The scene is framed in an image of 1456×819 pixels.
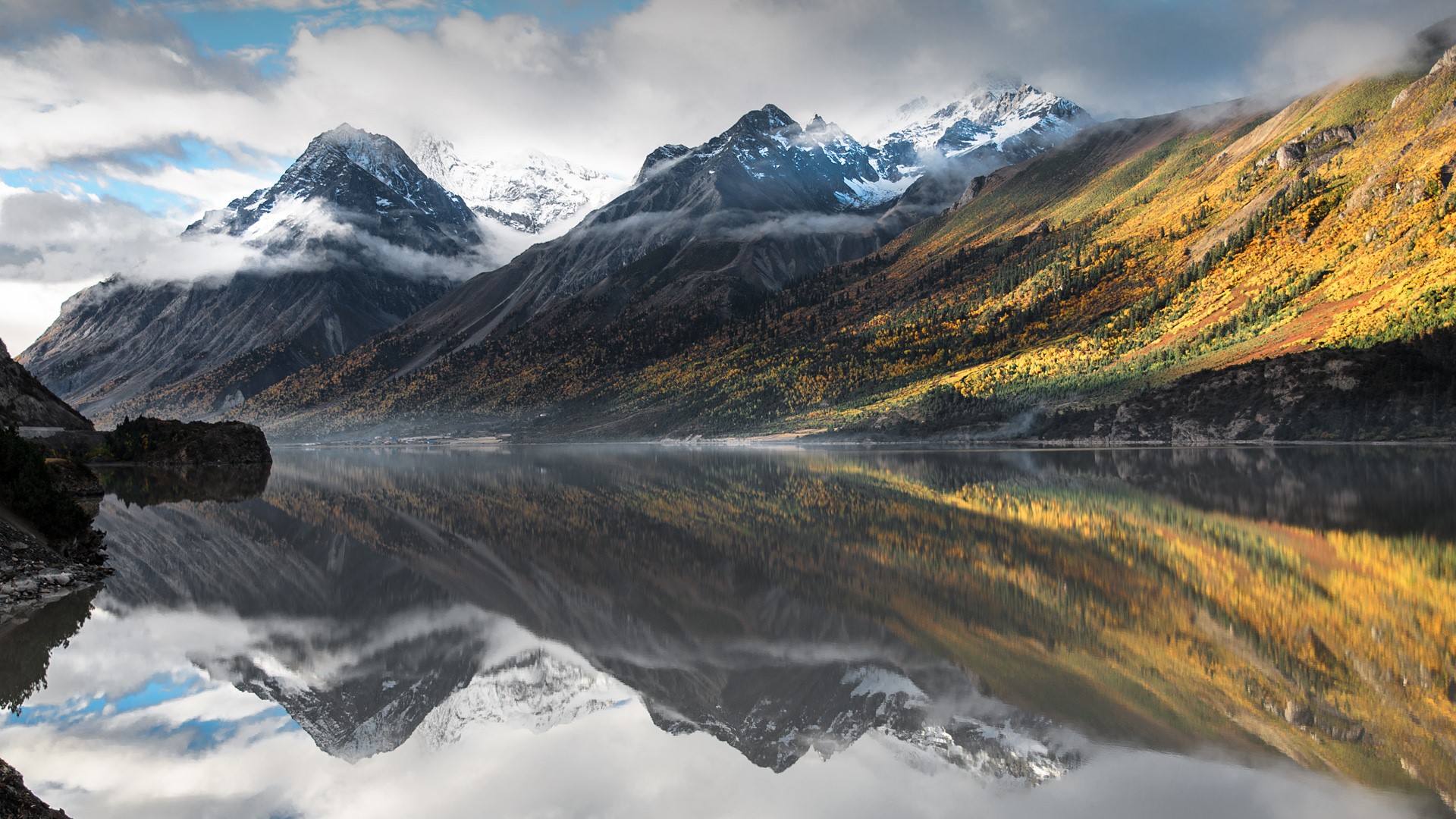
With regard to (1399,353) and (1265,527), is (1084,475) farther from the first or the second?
(1399,353)

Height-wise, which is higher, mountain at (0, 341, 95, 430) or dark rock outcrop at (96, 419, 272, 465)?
mountain at (0, 341, 95, 430)

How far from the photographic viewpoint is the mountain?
3546 inches

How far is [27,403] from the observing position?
3691 inches

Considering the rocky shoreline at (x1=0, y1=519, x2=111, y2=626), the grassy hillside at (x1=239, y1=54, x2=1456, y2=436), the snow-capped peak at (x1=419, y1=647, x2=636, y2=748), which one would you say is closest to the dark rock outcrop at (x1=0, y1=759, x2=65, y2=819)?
the snow-capped peak at (x1=419, y1=647, x2=636, y2=748)

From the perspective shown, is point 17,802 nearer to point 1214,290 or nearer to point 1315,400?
point 1315,400

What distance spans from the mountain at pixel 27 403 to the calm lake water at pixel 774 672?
7230cm

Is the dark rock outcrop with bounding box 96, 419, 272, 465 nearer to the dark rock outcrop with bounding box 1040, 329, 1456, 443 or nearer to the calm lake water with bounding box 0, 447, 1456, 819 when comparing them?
the calm lake water with bounding box 0, 447, 1456, 819

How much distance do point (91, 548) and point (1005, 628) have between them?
93.5 ft

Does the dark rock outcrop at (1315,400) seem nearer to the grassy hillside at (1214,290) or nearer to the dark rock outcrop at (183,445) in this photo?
the grassy hillside at (1214,290)

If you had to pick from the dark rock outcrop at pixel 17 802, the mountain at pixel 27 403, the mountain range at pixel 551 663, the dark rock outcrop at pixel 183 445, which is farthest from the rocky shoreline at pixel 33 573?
the dark rock outcrop at pixel 183 445

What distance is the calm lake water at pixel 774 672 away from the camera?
11438mm

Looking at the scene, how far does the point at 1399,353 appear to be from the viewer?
88.8 m

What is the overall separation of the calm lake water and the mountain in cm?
7230

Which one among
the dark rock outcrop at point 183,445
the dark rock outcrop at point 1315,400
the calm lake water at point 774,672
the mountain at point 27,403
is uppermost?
the mountain at point 27,403
